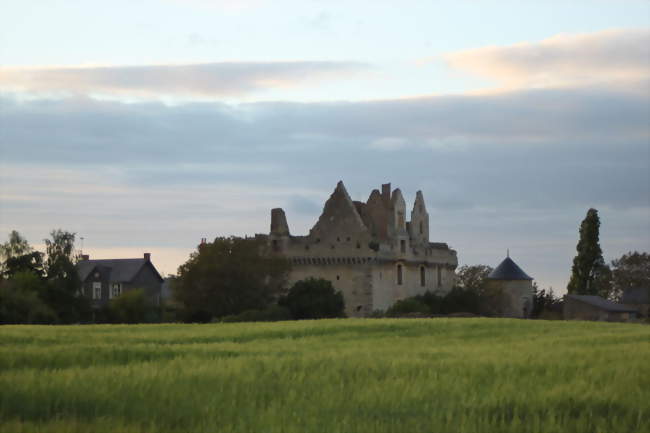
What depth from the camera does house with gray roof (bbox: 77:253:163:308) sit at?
3666 inches

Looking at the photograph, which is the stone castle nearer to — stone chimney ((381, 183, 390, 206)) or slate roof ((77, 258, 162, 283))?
stone chimney ((381, 183, 390, 206))

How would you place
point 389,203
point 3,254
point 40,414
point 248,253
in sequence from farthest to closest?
point 389,203, point 3,254, point 248,253, point 40,414

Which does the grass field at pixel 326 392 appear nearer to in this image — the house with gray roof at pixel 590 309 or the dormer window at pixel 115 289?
the house with gray roof at pixel 590 309

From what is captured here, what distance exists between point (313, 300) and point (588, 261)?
81.1 feet

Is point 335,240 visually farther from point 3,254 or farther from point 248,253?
point 3,254

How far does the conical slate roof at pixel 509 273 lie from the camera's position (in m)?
92.3

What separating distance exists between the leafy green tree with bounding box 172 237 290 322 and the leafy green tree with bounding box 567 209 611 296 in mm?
24637

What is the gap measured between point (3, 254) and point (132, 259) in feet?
59.1

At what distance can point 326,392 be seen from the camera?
44.8 ft

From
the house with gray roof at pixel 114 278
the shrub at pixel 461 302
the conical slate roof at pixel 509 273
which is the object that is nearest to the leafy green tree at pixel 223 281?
the shrub at pixel 461 302

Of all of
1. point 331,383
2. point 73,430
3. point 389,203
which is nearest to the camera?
point 73,430

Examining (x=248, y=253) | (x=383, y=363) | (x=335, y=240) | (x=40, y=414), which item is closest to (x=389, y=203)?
(x=335, y=240)

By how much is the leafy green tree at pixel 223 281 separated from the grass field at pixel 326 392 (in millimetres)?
51471

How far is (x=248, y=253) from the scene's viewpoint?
73688 millimetres
